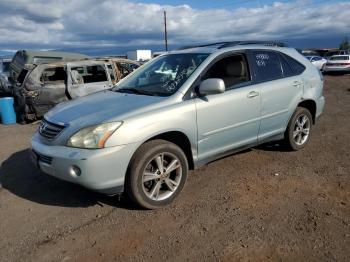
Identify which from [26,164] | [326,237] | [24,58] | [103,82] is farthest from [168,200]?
[24,58]

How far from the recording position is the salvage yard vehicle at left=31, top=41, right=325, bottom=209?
12.7 ft

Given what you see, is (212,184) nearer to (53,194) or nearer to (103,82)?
(53,194)

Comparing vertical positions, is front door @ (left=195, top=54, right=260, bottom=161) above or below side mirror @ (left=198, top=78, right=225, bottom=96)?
below

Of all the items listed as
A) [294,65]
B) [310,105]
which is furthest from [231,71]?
[310,105]

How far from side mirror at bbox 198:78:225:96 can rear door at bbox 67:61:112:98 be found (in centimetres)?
626

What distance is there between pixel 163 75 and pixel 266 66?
151 centimetres

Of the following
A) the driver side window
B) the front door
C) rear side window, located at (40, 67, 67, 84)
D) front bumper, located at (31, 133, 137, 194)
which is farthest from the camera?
rear side window, located at (40, 67, 67, 84)

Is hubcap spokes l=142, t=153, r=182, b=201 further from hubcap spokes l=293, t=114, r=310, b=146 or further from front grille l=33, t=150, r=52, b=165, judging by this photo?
hubcap spokes l=293, t=114, r=310, b=146

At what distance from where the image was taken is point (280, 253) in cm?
333

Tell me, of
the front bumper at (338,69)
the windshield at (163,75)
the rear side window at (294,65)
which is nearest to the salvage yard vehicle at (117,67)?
the windshield at (163,75)

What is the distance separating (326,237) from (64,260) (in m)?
2.36

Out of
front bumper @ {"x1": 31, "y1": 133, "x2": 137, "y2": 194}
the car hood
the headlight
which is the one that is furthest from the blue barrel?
the headlight

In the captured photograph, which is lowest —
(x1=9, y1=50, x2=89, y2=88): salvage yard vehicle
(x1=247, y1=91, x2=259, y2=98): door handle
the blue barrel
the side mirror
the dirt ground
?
the dirt ground

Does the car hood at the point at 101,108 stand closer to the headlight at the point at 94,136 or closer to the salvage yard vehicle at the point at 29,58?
the headlight at the point at 94,136
